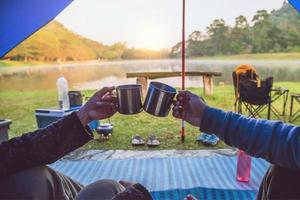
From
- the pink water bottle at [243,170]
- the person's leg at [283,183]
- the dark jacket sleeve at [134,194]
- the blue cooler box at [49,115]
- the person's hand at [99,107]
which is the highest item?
the person's hand at [99,107]

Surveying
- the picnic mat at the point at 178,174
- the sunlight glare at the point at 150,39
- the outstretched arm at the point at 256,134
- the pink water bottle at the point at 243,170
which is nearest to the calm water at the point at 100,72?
the sunlight glare at the point at 150,39

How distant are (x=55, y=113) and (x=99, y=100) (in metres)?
2.26

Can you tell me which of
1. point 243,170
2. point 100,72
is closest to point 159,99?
point 243,170

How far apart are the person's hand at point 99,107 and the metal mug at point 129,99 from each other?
3 centimetres

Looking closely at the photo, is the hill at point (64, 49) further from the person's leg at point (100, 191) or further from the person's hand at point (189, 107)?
the person's leg at point (100, 191)

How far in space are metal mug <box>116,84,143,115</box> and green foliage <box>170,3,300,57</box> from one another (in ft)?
19.5

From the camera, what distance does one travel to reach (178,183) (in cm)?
210

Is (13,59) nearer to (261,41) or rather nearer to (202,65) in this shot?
(202,65)

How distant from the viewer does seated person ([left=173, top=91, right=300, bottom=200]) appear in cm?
71

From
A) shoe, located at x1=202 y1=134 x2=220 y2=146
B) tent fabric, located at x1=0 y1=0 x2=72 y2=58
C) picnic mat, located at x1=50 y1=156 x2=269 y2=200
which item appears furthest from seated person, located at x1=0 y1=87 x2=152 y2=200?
shoe, located at x1=202 y1=134 x2=220 y2=146

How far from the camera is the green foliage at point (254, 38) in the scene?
6902 mm

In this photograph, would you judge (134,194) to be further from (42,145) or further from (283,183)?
(283,183)

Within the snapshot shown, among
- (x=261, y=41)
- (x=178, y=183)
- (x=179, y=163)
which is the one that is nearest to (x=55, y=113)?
(x=179, y=163)

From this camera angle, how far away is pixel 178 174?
228cm
